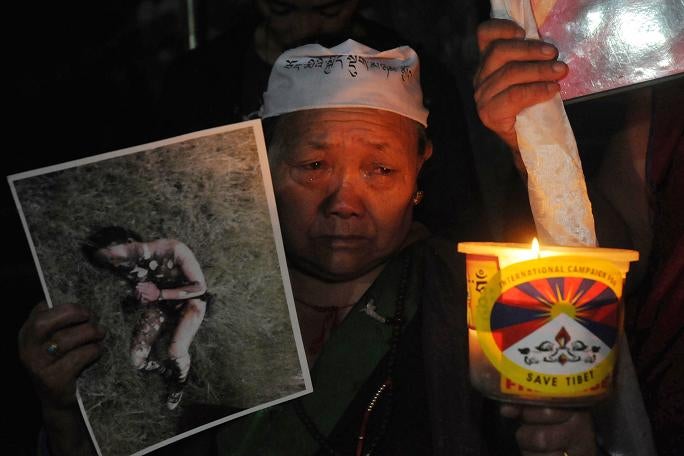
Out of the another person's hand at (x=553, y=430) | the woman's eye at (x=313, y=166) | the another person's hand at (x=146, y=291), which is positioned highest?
the woman's eye at (x=313, y=166)

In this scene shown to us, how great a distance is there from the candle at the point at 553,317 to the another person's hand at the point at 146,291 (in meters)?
0.61

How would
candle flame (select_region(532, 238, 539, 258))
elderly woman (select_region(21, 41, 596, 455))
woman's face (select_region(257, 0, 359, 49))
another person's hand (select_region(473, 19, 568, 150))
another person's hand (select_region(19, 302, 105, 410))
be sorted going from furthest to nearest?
1. woman's face (select_region(257, 0, 359, 49))
2. elderly woman (select_region(21, 41, 596, 455))
3. another person's hand (select_region(19, 302, 105, 410))
4. another person's hand (select_region(473, 19, 568, 150))
5. candle flame (select_region(532, 238, 539, 258))

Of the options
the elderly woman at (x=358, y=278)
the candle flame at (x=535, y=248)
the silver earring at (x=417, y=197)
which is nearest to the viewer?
the candle flame at (x=535, y=248)

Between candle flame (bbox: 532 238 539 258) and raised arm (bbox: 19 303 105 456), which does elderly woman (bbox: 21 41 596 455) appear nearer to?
raised arm (bbox: 19 303 105 456)

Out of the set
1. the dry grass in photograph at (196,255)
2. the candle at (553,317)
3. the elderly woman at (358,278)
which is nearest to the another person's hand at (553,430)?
the candle at (553,317)

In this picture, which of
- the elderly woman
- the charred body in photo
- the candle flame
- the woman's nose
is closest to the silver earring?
the elderly woman

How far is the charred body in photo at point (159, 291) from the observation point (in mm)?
1436

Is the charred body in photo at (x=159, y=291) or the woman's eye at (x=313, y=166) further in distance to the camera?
the woman's eye at (x=313, y=166)

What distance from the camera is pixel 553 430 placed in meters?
1.26

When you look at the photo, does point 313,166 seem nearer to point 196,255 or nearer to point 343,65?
point 343,65

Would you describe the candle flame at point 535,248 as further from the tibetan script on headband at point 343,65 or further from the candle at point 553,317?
the tibetan script on headband at point 343,65

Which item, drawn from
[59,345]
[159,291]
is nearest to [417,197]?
[159,291]

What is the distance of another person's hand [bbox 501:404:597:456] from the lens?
1.21m

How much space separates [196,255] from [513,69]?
0.65 m
